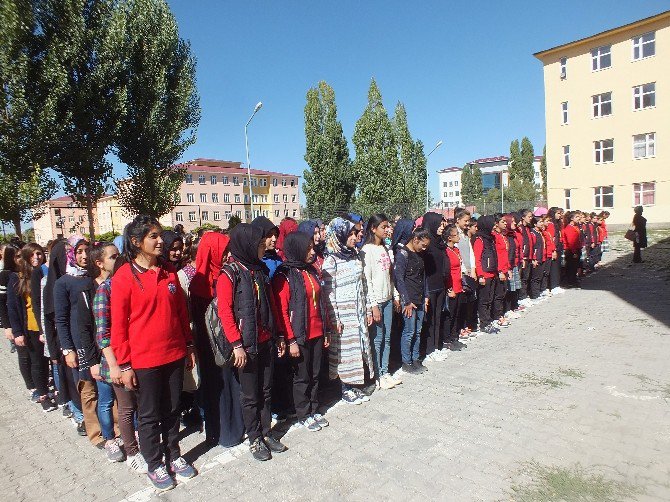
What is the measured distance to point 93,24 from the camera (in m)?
15.4

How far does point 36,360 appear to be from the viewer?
4887 mm

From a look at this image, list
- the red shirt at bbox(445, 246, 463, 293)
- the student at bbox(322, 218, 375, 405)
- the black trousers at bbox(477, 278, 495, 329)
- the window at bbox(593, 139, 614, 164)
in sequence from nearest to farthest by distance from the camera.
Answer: the student at bbox(322, 218, 375, 405)
the red shirt at bbox(445, 246, 463, 293)
the black trousers at bbox(477, 278, 495, 329)
the window at bbox(593, 139, 614, 164)

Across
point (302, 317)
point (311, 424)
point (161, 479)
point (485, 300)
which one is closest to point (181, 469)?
point (161, 479)

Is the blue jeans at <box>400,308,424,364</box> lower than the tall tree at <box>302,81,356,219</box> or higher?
lower

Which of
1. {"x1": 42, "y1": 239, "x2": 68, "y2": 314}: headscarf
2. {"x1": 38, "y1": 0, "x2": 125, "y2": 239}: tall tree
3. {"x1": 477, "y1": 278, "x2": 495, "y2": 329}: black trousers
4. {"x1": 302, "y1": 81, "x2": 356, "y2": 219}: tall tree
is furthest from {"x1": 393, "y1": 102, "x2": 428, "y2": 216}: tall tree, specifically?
{"x1": 42, "y1": 239, "x2": 68, "y2": 314}: headscarf

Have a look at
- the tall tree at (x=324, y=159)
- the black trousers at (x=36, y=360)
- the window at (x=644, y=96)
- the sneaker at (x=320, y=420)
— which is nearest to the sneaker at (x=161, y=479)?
the sneaker at (x=320, y=420)

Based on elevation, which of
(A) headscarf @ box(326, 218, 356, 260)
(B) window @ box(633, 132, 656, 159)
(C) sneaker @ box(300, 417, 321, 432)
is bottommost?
(C) sneaker @ box(300, 417, 321, 432)

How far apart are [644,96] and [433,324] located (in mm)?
28420

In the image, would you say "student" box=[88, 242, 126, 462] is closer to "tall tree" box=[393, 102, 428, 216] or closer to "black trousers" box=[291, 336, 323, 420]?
"black trousers" box=[291, 336, 323, 420]

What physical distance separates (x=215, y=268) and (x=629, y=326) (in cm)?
653

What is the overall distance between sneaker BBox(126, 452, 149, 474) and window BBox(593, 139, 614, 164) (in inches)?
1249

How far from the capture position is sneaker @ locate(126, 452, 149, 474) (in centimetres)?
336

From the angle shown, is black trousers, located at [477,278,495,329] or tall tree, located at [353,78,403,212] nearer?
black trousers, located at [477,278,495,329]

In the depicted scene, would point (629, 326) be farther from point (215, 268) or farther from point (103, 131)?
point (103, 131)
